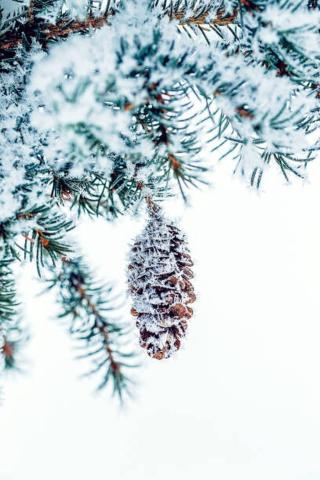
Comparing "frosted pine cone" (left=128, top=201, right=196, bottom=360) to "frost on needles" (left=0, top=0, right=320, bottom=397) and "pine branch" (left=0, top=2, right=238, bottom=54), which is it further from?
"pine branch" (left=0, top=2, right=238, bottom=54)

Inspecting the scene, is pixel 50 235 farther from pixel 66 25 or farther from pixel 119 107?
pixel 66 25

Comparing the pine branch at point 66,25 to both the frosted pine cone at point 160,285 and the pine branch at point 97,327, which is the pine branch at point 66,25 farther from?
the pine branch at point 97,327

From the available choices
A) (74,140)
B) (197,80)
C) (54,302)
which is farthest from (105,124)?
(54,302)

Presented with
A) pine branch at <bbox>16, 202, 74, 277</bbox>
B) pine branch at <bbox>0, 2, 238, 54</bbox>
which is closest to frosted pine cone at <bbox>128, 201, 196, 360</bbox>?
pine branch at <bbox>16, 202, 74, 277</bbox>

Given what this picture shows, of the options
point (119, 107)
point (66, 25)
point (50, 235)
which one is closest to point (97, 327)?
point (50, 235)

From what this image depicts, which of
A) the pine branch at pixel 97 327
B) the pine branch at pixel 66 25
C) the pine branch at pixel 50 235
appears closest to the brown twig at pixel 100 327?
the pine branch at pixel 97 327

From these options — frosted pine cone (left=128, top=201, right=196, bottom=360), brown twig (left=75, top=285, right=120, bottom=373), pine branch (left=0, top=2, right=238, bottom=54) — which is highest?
pine branch (left=0, top=2, right=238, bottom=54)
